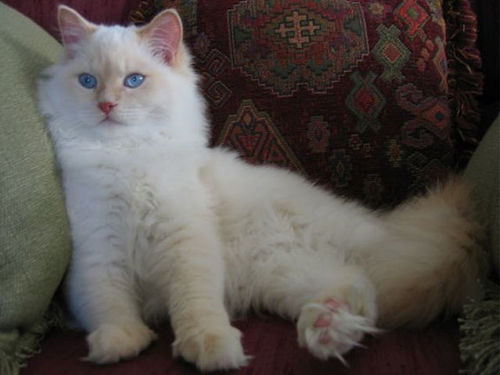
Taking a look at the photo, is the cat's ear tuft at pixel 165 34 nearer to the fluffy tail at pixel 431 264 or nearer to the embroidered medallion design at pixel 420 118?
the embroidered medallion design at pixel 420 118

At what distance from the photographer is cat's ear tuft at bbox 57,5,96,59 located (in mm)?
1490

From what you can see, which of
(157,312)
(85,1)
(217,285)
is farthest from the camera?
(85,1)

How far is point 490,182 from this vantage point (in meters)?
1.21

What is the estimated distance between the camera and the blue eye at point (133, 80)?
1.43m

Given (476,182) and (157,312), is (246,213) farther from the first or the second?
(476,182)

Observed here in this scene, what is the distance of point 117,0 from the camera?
194 centimetres

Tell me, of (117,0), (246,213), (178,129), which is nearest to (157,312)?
(246,213)

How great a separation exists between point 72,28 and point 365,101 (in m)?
1.00

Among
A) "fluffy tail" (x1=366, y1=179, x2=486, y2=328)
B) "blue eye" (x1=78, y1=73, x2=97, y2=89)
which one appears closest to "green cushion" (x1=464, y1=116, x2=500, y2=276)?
"fluffy tail" (x1=366, y1=179, x2=486, y2=328)

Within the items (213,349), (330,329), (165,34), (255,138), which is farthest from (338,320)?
(165,34)

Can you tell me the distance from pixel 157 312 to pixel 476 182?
93cm

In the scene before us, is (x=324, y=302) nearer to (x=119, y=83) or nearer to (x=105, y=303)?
(x=105, y=303)

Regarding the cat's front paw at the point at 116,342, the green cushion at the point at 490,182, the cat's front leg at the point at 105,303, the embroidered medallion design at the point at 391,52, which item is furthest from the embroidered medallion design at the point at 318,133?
the cat's front paw at the point at 116,342

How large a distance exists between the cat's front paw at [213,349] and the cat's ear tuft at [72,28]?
996mm
